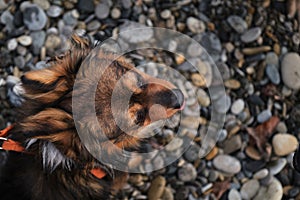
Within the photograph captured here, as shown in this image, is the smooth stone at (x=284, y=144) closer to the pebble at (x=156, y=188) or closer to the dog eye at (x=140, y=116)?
the pebble at (x=156, y=188)

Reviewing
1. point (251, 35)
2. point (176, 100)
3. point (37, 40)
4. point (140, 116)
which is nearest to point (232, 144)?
point (251, 35)

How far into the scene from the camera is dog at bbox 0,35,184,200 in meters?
2.30

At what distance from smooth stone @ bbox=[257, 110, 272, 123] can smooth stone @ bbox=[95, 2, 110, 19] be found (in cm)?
109

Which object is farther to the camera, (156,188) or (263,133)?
(263,133)

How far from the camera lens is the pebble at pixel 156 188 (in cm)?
329

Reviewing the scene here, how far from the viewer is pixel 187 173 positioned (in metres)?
3.33

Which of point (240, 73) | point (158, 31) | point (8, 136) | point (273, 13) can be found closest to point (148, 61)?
point (158, 31)

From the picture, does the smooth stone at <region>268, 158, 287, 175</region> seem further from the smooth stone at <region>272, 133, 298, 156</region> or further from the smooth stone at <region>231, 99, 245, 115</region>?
the smooth stone at <region>231, 99, 245, 115</region>

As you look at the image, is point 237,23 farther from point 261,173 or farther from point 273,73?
point 261,173

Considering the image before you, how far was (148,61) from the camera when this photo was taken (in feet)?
11.1

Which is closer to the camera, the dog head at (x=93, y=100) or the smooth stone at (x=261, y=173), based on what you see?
the dog head at (x=93, y=100)

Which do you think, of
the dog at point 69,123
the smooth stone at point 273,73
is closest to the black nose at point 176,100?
the dog at point 69,123

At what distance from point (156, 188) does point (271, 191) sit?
0.66m

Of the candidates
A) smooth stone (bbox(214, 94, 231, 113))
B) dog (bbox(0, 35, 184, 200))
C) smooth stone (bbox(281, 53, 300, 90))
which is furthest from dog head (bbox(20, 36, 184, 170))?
smooth stone (bbox(281, 53, 300, 90))
